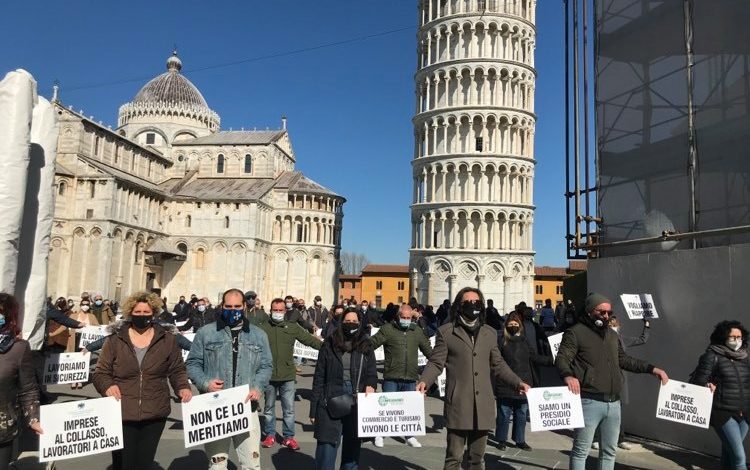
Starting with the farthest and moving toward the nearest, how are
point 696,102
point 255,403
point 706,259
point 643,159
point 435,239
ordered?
1. point 435,239
2. point 643,159
3. point 696,102
4. point 706,259
5. point 255,403

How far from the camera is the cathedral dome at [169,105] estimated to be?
58.6 m

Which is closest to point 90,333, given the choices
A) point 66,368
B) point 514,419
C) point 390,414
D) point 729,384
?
point 66,368

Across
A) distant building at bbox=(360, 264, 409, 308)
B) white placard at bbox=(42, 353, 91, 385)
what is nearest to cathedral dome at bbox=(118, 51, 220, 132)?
distant building at bbox=(360, 264, 409, 308)

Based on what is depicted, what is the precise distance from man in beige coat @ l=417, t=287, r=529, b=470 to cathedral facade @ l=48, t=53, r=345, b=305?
4152 cm

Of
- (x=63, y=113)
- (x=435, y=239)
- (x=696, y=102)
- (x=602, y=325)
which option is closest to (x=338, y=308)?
(x=602, y=325)

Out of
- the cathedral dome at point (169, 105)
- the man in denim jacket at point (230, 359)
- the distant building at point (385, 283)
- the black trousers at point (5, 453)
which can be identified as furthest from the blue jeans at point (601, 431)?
the distant building at point (385, 283)

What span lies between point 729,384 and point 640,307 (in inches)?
93.2

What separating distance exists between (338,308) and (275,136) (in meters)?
48.7

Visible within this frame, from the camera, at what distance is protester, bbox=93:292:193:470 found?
4.39m

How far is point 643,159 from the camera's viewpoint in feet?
29.7

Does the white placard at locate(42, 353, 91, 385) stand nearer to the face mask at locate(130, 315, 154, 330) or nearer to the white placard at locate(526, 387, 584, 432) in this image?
the face mask at locate(130, 315, 154, 330)

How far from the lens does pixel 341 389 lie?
16.9 ft

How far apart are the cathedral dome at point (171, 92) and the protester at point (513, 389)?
194 feet

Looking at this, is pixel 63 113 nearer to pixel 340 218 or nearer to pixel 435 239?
pixel 340 218
